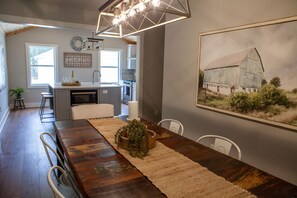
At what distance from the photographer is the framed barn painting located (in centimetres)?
192

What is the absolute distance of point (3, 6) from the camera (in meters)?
3.48

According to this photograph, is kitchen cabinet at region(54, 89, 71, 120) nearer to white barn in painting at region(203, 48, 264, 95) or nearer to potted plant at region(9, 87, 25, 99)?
potted plant at region(9, 87, 25, 99)

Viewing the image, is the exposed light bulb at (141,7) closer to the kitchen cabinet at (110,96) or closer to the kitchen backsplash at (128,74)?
the kitchen cabinet at (110,96)

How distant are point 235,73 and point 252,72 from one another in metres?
0.21

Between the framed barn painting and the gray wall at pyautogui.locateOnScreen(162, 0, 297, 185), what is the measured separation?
0.10 meters

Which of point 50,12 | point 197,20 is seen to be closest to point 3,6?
point 50,12

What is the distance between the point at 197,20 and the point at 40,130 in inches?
151

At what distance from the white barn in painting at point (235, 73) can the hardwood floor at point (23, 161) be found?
2.30 metres

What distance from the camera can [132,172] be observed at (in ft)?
4.21

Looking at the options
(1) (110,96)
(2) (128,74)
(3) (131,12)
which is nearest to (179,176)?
(3) (131,12)

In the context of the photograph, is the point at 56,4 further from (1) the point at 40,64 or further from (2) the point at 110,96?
(1) the point at 40,64

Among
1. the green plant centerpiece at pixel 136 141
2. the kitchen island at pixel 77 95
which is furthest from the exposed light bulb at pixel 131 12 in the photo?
the kitchen island at pixel 77 95

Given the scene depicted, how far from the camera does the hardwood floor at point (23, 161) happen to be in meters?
2.36

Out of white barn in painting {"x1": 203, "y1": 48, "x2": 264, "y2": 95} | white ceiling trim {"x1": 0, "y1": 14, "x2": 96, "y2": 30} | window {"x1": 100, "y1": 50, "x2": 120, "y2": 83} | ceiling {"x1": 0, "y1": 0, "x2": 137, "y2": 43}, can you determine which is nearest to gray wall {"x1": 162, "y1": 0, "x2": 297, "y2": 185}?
white barn in painting {"x1": 203, "y1": 48, "x2": 264, "y2": 95}
